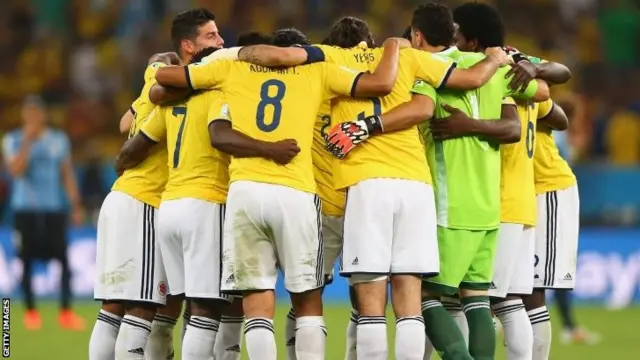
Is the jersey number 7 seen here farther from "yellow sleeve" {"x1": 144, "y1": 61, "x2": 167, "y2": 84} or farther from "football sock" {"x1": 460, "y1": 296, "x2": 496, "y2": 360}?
"football sock" {"x1": 460, "y1": 296, "x2": 496, "y2": 360}

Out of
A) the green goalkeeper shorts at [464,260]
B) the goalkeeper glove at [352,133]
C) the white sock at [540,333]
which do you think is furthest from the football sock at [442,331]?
the white sock at [540,333]

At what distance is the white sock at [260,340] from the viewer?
7875 mm

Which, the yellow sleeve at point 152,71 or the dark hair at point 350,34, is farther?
the yellow sleeve at point 152,71

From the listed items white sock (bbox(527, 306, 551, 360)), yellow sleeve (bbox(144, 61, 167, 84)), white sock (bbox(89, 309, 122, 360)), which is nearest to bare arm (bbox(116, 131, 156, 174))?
yellow sleeve (bbox(144, 61, 167, 84))

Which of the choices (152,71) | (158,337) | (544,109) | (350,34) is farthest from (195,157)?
(544,109)

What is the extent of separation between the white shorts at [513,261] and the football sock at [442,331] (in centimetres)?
51

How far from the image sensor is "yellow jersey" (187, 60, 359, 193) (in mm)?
7996

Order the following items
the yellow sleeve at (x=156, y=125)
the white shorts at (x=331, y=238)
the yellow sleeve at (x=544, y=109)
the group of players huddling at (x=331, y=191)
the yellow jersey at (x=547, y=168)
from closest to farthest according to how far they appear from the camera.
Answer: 1. the group of players huddling at (x=331, y=191)
2. the yellow sleeve at (x=156, y=125)
3. the white shorts at (x=331, y=238)
4. the yellow sleeve at (x=544, y=109)
5. the yellow jersey at (x=547, y=168)

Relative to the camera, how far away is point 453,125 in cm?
825

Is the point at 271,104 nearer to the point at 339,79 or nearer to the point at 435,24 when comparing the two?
the point at 339,79

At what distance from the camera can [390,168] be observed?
809cm

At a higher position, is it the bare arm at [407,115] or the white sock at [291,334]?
the bare arm at [407,115]

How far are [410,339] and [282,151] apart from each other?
4.54ft

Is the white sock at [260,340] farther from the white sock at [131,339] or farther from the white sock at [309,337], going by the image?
the white sock at [131,339]
